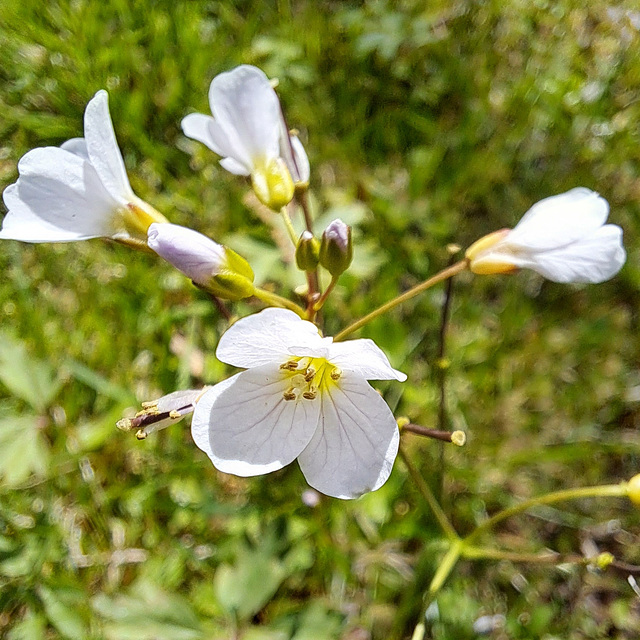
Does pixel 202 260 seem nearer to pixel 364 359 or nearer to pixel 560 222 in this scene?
pixel 364 359

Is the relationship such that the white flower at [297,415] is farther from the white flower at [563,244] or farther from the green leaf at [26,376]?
the green leaf at [26,376]

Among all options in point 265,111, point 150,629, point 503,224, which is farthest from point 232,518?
point 503,224

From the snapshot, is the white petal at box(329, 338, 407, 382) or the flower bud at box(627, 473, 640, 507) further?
the flower bud at box(627, 473, 640, 507)

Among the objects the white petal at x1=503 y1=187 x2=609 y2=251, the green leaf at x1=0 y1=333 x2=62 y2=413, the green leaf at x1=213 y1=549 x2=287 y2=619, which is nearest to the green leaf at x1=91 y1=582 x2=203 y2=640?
the green leaf at x1=213 y1=549 x2=287 y2=619

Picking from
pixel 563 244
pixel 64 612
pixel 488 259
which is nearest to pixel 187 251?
pixel 488 259

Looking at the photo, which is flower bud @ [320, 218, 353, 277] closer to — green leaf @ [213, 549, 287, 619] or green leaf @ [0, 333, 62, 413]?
green leaf @ [213, 549, 287, 619]

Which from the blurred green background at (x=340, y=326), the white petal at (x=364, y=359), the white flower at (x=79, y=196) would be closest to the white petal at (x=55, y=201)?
the white flower at (x=79, y=196)

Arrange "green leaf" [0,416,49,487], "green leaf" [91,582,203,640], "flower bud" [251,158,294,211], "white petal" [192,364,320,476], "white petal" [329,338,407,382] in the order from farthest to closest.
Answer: "green leaf" [0,416,49,487], "green leaf" [91,582,203,640], "flower bud" [251,158,294,211], "white petal" [192,364,320,476], "white petal" [329,338,407,382]

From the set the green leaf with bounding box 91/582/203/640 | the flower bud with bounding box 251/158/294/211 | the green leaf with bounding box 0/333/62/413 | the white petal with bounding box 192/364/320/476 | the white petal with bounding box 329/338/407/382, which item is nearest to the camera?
the white petal with bounding box 329/338/407/382
